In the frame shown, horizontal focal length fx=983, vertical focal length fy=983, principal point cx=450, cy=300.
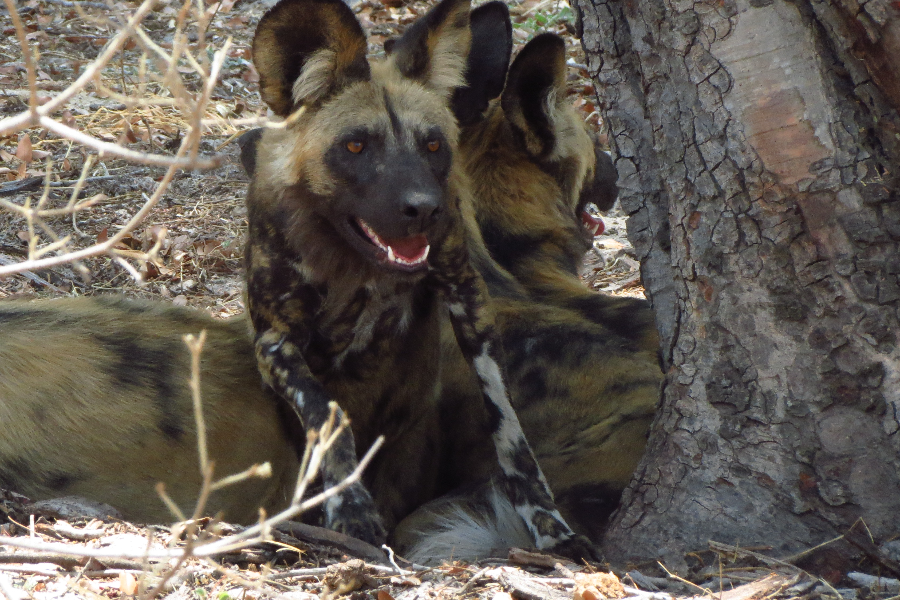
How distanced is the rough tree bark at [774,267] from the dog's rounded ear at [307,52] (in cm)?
84

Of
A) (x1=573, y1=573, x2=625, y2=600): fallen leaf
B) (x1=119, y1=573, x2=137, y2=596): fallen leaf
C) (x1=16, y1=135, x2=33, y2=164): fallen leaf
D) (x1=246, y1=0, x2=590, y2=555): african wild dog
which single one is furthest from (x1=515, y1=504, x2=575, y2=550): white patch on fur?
(x1=16, y1=135, x2=33, y2=164): fallen leaf

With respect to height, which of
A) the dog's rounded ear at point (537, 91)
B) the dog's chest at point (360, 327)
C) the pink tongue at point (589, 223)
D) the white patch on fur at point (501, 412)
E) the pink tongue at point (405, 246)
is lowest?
the white patch on fur at point (501, 412)

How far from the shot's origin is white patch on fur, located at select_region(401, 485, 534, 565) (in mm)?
2896

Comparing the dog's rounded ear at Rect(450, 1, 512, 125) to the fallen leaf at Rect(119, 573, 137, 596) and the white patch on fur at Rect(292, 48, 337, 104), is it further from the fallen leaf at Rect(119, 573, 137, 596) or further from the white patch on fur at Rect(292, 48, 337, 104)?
the fallen leaf at Rect(119, 573, 137, 596)

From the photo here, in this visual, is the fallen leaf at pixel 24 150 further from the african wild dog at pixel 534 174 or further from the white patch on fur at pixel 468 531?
the white patch on fur at pixel 468 531

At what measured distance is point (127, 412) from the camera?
3.11 m

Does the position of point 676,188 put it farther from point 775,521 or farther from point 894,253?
point 775,521

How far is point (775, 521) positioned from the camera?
2.42 meters

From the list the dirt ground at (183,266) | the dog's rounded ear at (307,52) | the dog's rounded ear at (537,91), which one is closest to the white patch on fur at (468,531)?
the dirt ground at (183,266)

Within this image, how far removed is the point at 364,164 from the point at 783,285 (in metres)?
1.30

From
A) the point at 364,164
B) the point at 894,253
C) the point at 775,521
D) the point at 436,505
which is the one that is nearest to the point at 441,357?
the point at 436,505

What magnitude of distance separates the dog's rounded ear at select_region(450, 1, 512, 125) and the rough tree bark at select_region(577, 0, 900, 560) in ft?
4.30

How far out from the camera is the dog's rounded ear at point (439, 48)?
3.19 m

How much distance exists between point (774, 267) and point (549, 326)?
1.32m
